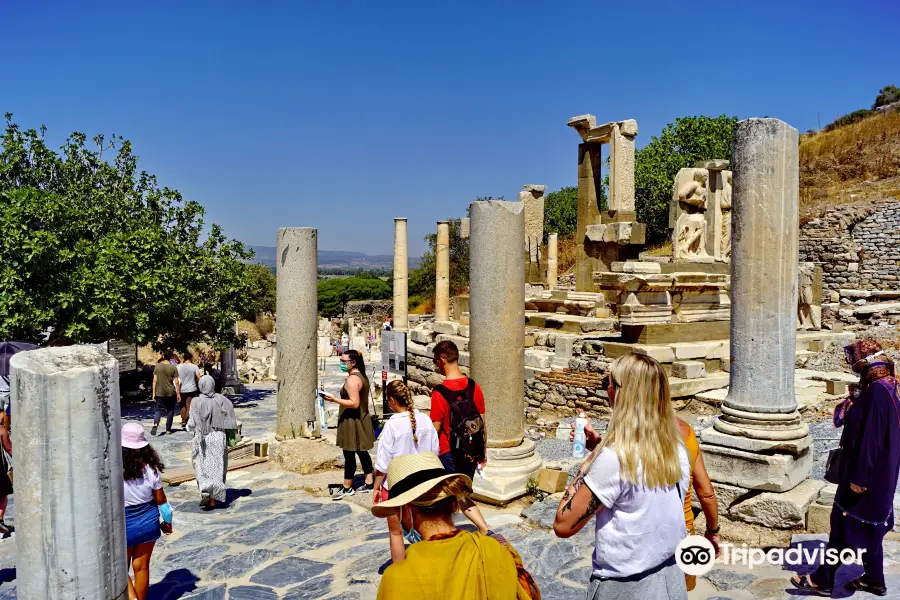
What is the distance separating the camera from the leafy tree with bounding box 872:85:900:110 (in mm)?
49594

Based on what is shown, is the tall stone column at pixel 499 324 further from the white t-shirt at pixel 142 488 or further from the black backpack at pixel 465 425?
the white t-shirt at pixel 142 488

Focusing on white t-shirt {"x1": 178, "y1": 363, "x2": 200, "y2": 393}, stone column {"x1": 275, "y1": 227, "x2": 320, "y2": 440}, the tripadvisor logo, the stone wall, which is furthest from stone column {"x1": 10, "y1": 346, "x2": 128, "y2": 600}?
the stone wall

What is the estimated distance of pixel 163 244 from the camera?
14.6 meters

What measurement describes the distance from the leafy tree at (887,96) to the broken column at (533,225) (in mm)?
35912

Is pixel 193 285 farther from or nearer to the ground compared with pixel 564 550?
farther from the ground

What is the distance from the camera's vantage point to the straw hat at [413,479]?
8.22 feet

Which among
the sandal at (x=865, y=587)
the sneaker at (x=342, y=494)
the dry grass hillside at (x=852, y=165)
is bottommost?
the sneaker at (x=342, y=494)

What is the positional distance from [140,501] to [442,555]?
2793mm

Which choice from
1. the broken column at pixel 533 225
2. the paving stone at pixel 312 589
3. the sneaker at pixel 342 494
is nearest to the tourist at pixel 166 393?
the sneaker at pixel 342 494

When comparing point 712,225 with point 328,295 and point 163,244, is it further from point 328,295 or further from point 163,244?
point 328,295

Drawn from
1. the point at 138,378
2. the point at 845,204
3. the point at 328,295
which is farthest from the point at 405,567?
the point at 328,295

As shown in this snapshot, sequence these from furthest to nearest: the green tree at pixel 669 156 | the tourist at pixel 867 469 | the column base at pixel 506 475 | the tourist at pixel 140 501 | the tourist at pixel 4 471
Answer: the green tree at pixel 669 156, the column base at pixel 506 475, the tourist at pixel 4 471, the tourist at pixel 140 501, the tourist at pixel 867 469

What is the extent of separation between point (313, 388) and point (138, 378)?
10.9 meters

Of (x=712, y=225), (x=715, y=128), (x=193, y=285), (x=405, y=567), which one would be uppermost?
(x=715, y=128)
